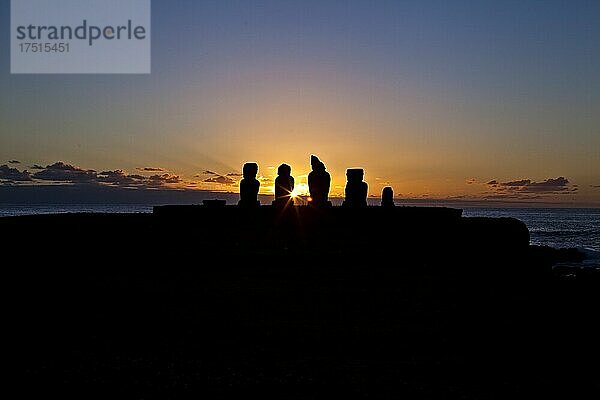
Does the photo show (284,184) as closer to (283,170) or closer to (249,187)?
(283,170)

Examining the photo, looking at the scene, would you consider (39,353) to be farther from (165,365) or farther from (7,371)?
(165,365)

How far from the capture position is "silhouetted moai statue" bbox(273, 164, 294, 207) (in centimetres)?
2556

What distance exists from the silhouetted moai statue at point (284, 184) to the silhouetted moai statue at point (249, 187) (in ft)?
3.33

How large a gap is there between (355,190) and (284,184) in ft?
10.3

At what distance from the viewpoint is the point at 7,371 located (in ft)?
29.8

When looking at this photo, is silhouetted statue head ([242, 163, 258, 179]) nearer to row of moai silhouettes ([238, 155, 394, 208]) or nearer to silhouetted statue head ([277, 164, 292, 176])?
row of moai silhouettes ([238, 155, 394, 208])

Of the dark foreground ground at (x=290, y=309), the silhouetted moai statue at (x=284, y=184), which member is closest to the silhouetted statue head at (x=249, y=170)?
the silhouetted moai statue at (x=284, y=184)

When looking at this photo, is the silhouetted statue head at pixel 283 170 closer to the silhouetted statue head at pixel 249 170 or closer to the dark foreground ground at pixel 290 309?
the silhouetted statue head at pixel 249 170

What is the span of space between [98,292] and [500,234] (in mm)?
18587

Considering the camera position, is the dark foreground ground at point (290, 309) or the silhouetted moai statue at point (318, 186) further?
the silhouetted moai statue at point (318, 186)

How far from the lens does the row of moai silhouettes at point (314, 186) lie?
84.4 feet

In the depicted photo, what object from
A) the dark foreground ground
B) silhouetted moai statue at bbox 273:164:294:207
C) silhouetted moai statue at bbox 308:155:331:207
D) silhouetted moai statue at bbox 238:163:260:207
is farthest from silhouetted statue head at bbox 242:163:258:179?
the dark foreground ground

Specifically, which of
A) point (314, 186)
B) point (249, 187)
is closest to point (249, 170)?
point (249, 187)

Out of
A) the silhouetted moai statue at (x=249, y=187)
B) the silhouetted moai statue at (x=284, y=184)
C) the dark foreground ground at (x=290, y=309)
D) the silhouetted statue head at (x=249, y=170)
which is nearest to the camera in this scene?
the dark foreground ground at (x=290, y=309)
